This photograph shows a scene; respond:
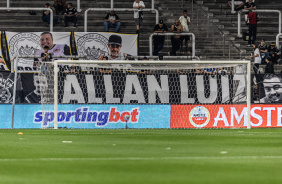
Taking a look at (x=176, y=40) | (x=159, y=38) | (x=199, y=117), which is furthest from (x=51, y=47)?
(x=199, y=117)

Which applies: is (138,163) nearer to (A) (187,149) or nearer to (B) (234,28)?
(A) (187,149)

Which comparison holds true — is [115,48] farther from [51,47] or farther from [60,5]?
[60,5]

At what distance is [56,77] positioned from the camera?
79.9 feet

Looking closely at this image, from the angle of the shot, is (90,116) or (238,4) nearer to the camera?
(90,116)

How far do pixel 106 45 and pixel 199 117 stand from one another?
27.7ft

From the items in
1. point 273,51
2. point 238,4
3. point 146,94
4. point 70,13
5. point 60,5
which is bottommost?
point 146,94

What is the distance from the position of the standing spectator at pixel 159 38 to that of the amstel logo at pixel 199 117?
876 cm

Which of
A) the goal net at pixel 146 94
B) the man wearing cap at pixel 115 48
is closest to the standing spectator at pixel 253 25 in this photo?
the man wearing cap at pixel 115 48

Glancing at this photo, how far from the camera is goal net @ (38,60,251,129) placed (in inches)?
959

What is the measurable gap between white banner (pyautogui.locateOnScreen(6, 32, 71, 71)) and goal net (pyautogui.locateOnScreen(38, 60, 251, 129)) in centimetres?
503

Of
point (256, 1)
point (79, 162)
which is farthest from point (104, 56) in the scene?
point (79, 162)

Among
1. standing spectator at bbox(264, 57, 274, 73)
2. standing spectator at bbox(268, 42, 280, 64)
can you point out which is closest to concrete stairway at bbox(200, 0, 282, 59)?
standing spectator at bbox(268, 42, 280, 64)

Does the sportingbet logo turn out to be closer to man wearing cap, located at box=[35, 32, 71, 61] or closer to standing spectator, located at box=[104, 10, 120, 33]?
man wearing cap, located at box=[35, 32, 71, 61]

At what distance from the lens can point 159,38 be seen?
33.5m
